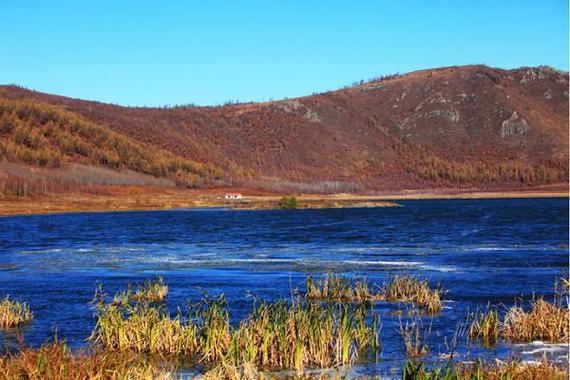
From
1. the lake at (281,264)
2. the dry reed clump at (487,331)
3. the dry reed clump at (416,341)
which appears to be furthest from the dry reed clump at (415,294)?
the dry reed clump at (487,331)

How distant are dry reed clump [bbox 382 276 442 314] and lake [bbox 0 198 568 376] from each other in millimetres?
400

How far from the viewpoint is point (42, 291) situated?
1187 inches

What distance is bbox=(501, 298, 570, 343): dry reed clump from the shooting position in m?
19.7

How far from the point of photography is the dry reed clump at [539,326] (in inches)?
776

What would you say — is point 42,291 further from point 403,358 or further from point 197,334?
point 403,358

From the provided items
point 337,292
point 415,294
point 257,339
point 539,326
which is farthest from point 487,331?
point 337,292

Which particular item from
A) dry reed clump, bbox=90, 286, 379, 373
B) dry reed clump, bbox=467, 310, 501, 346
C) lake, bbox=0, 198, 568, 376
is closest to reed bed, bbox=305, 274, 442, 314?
lake, bbox=0, 198, 568, 376

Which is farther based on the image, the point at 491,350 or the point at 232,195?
the point at 232,195

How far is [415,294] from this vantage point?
25.9 meters

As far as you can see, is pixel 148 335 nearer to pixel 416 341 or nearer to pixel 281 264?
pixel 416 341

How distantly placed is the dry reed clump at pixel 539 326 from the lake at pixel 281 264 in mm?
917

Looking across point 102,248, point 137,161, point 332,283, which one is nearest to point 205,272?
point 332,283

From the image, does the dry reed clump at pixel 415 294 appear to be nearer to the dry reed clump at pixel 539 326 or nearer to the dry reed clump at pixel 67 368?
the dry reed clump at pixel 539 326

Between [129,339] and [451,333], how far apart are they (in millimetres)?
7737
